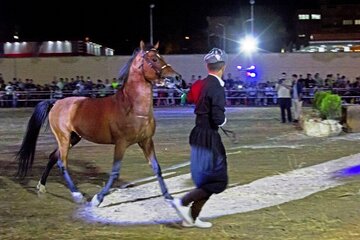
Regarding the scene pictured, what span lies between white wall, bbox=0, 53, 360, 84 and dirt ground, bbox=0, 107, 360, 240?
45.9ft

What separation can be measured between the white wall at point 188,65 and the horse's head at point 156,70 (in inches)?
964

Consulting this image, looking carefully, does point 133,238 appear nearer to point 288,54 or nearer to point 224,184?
point 224,184

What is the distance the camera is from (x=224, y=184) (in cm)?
629

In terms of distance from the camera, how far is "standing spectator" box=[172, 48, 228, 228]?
6234 millimetres


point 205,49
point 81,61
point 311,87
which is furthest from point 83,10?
point 311,87

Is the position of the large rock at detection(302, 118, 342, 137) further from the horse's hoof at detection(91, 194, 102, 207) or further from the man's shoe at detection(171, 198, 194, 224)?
the man's shoe at detection(171, 198, 194, 224)

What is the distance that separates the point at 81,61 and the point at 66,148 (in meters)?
25.2

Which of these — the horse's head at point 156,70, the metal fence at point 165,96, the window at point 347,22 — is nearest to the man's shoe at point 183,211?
the horse's head at point 156,70

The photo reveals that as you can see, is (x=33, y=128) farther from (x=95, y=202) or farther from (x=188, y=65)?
(x=188, y=65)

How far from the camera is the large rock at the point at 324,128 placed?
51.9 feet

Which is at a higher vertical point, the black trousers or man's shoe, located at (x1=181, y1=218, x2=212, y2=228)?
the black trousers

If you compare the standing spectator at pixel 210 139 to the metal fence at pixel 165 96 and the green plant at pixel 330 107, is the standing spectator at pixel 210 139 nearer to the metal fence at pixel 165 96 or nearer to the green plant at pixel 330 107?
the green plant at pixel 330 107

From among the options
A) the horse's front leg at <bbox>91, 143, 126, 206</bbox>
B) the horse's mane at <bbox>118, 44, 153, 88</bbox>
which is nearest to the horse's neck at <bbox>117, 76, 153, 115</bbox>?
the horse's mane at <bbox>118, 44, 153, 88</bbox>

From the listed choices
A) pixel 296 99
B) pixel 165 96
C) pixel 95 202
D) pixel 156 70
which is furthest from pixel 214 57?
pixel 165 96
